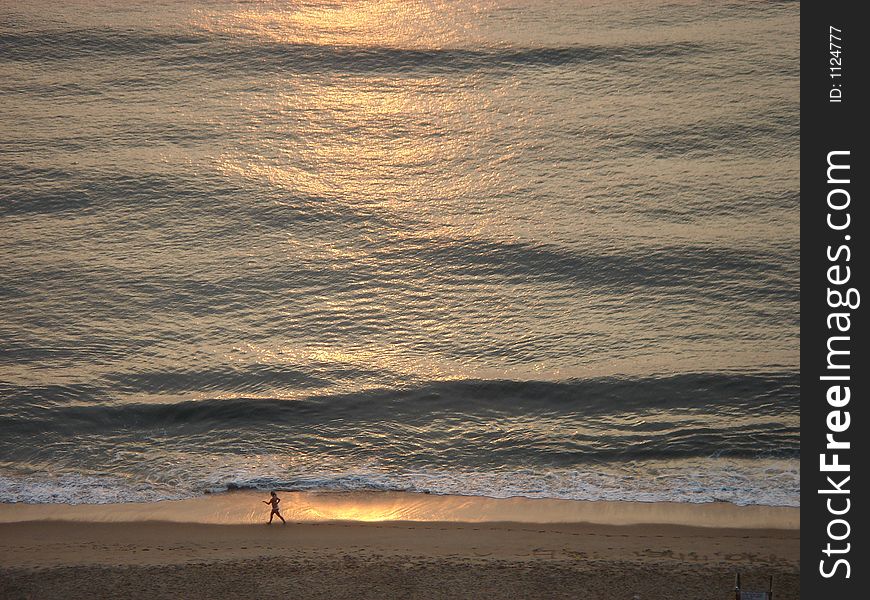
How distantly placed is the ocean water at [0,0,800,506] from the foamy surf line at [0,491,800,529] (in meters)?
0.47

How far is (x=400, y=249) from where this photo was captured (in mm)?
36094

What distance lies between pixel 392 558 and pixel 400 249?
1605 cm

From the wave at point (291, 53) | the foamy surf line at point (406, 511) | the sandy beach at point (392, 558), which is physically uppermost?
the wave at point (291, 53)

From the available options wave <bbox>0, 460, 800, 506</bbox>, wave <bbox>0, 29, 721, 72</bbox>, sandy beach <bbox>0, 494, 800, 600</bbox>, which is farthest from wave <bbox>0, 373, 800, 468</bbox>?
wave <bbox>0, 29, 721, 72</bbox>

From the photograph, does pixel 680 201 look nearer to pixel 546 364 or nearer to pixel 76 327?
pixel 546 364

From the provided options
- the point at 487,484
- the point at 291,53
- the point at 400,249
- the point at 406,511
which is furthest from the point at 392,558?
the point at 291,53

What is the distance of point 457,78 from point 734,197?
14.1 meters

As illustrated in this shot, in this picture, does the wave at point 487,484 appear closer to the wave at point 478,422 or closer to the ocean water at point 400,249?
the ocean water at point 400,249

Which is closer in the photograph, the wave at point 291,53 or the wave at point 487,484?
the wave at point 487,484

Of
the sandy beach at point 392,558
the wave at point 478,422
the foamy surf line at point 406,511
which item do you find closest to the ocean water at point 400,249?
the wave at point 478,422

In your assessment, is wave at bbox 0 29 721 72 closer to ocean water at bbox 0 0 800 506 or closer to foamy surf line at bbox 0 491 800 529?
ocean water at bbox 0 0 800 506

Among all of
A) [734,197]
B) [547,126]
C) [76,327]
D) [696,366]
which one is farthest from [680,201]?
[76,327]

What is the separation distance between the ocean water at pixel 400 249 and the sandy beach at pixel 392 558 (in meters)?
1.73

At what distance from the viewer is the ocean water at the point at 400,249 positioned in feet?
88.4
